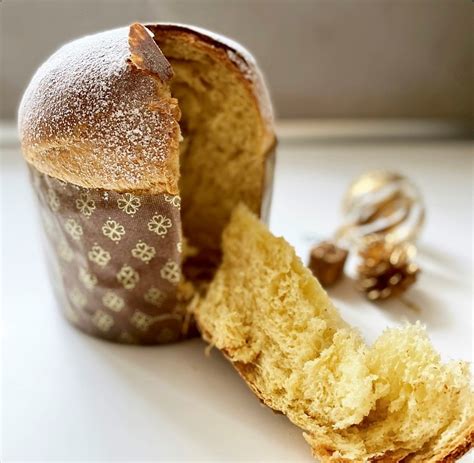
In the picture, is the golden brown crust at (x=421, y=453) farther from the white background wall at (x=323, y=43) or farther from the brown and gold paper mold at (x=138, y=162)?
the white background wall at (x=323, y=43)

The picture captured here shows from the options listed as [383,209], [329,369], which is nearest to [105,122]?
[329,369]

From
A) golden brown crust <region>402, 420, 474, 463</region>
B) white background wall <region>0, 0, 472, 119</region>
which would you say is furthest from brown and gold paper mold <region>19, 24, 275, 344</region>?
white background wall <region>0, 0, 472, 119</region>

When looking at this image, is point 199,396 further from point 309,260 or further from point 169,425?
point 309,260

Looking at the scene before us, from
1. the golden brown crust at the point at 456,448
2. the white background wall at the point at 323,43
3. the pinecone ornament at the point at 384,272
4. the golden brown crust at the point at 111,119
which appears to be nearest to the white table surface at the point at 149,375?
the pinecone ornament at the point at 384,272

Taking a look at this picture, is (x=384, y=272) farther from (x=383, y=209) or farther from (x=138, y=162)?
(x=138, y=162)

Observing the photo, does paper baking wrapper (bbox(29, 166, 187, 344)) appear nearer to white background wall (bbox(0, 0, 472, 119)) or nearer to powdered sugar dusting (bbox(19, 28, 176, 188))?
powdered sugar dusting (bbox(19, 28, 176, 188))

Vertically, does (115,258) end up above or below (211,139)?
below
